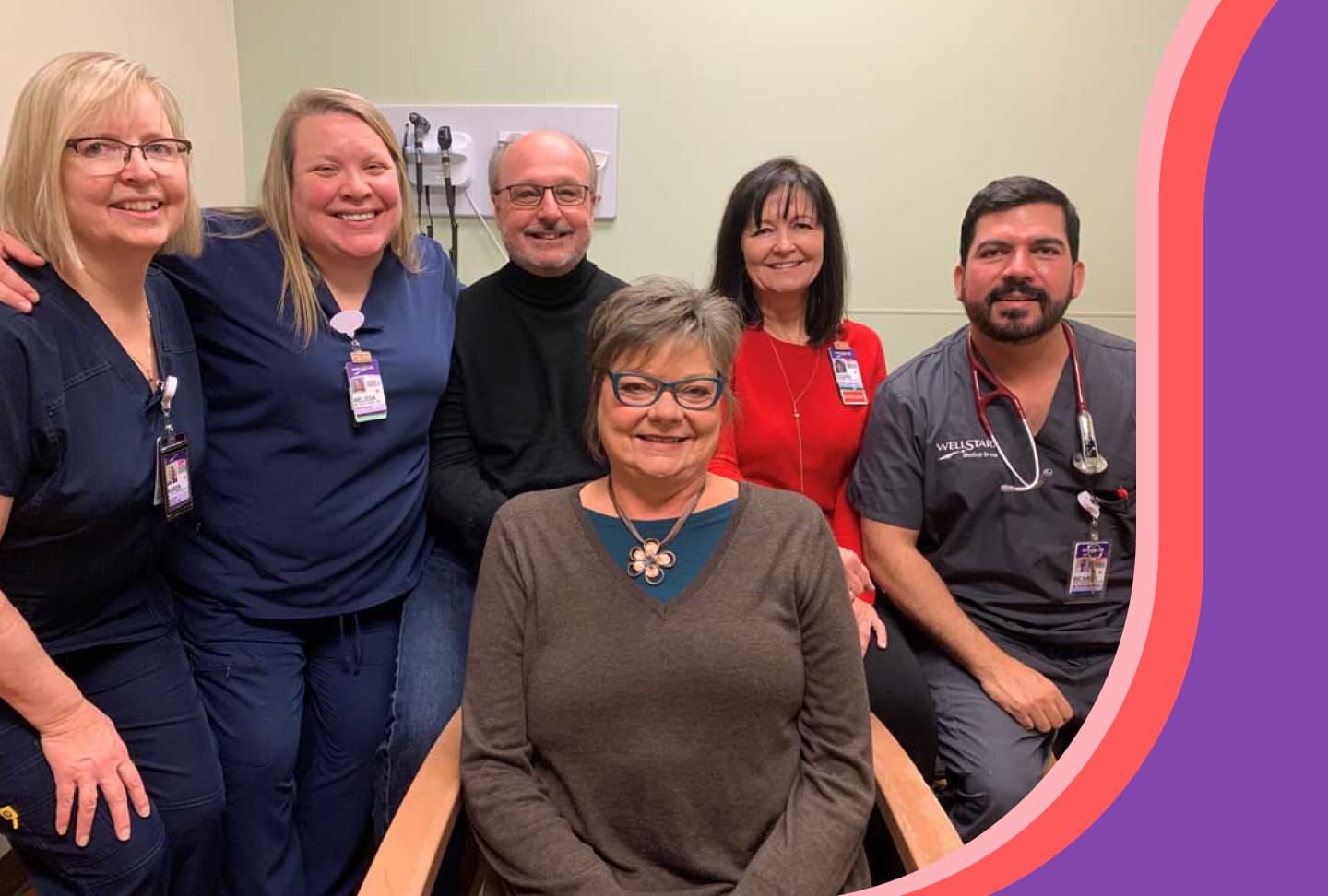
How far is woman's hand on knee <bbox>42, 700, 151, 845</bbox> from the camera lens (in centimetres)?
127

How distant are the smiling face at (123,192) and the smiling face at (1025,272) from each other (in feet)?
4.80

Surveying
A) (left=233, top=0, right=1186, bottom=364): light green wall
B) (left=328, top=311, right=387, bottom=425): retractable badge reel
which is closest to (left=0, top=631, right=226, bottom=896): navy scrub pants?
(left=328, top=311, right=387, bottom=425): retractable badge reel

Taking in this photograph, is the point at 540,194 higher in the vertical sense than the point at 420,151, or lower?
lower

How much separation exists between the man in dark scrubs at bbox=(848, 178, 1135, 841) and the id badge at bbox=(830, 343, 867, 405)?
88 millimetres

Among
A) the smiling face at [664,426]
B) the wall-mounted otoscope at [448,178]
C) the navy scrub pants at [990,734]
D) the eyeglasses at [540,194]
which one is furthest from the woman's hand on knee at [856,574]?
the wall-mounted otoscope at [448,178]

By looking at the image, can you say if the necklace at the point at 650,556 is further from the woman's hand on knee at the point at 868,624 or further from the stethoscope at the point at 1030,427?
the stethoscope at the point at 1030,427

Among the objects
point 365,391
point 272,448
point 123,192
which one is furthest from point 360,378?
point 123,192

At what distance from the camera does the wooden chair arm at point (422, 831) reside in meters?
1.11

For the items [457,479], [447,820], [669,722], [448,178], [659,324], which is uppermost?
[448,178]

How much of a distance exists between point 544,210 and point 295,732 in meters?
1.11

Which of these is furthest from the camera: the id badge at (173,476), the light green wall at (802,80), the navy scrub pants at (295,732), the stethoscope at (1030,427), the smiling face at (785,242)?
the light green wall at (802,80)

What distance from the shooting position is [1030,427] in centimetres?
176

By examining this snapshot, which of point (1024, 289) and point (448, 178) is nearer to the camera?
point (1024, 289)

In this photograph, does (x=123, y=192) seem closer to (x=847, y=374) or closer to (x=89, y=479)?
(x=89, y=479)
